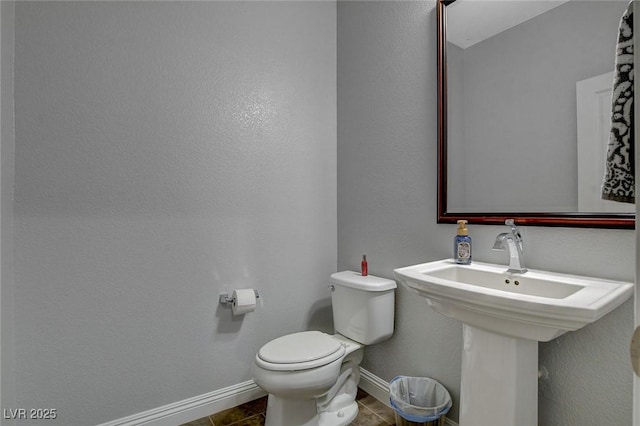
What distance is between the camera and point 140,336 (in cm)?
154

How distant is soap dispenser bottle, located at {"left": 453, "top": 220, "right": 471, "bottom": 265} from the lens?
135cm

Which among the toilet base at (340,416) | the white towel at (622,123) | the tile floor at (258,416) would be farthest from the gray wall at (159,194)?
the white towel at (622,123)

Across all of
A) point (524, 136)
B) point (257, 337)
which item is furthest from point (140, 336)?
point (524, 136)

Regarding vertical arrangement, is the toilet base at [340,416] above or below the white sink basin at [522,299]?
below

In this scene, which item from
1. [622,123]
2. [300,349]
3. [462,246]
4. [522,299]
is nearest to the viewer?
[622,123]

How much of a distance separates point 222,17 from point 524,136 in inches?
65.6

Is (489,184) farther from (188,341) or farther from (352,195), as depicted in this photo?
(188,341)

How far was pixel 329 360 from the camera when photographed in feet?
4.66

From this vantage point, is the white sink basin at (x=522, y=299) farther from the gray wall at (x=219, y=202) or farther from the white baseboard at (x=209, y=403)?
the white baseboard at (x=209, y=403)

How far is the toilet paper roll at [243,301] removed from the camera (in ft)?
5.59

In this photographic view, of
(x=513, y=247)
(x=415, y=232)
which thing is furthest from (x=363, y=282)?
(x=513, y=247)

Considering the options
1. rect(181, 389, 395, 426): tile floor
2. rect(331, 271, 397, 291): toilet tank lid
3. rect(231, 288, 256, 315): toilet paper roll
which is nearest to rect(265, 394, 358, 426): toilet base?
rect(181, 389, 395, 426): tile floor

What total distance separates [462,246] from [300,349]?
870 mm

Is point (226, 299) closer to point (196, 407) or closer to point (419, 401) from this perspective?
point (196, 407)
